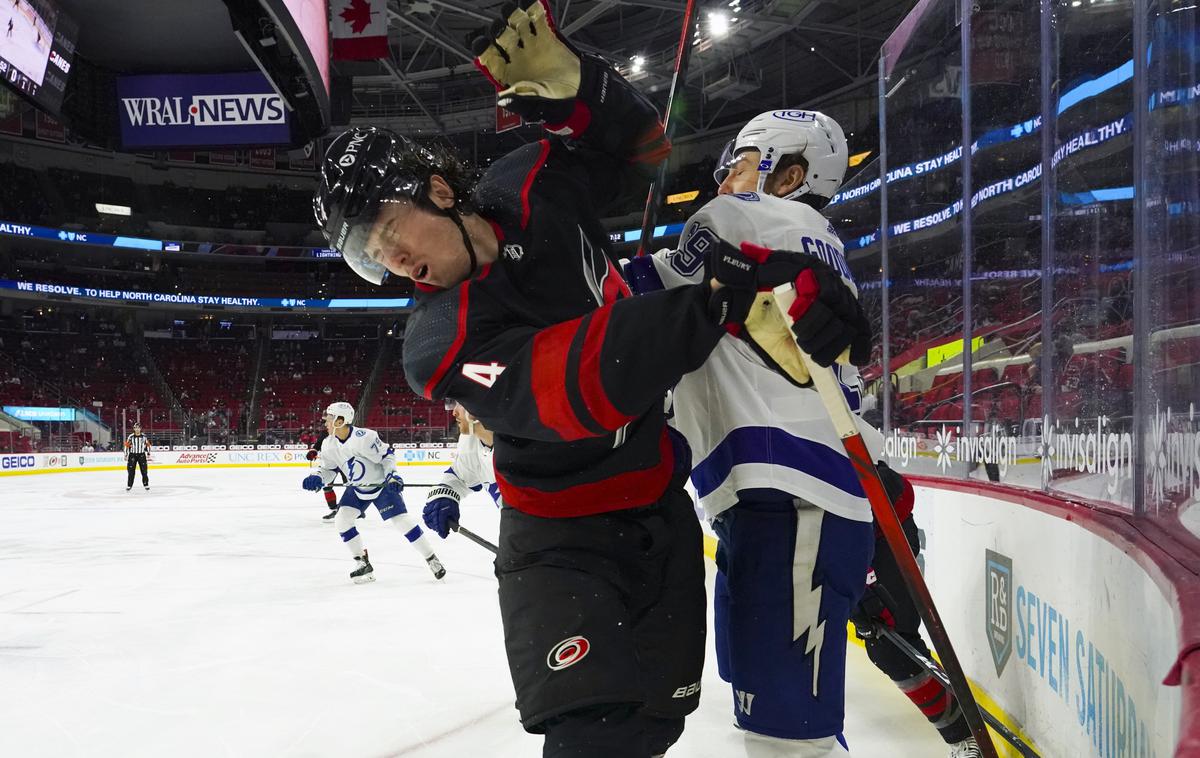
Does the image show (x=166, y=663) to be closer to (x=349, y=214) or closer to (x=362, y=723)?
(x=362, y=723)

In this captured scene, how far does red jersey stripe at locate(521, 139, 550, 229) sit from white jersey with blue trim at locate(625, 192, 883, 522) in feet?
0.93

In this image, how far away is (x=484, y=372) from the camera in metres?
1.12

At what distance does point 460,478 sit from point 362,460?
2.44 m

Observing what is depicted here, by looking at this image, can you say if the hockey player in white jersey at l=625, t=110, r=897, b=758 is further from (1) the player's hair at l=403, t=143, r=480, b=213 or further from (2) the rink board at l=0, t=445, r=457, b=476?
(2) the rink board at l=0, t=445, r=457, b=476

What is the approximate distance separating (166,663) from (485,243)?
3068 millimetres

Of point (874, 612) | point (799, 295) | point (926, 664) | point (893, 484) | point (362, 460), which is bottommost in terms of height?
point (926, 664)

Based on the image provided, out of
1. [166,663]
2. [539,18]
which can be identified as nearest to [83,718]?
[166,663]

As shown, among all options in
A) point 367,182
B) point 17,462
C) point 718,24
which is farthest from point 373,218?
point 17,462

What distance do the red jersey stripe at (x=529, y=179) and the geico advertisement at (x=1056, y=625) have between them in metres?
1.05

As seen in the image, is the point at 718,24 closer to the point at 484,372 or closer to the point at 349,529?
the point at 349,529

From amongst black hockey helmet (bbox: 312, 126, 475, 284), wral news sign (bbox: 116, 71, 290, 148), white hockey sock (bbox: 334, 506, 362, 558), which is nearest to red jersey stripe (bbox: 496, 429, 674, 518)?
black hockey helmet (bbox: 312, 126, 475, 284)

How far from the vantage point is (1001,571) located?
7.66 ft

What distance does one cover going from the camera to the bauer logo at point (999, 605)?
2256 mm

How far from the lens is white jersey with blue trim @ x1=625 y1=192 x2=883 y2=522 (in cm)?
134
